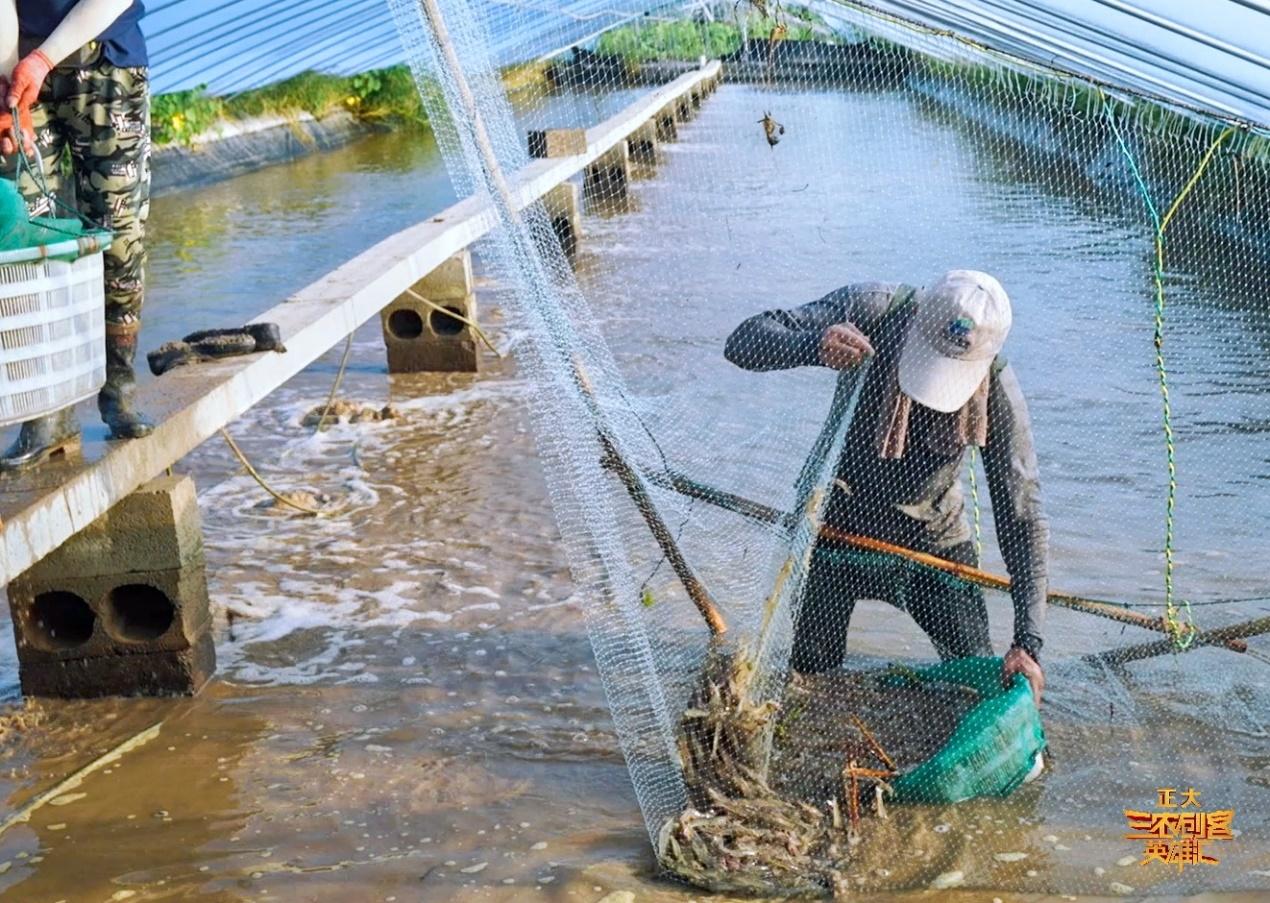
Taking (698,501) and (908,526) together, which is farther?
(698,501)

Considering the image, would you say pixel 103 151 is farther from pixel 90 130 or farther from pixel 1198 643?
pixel 1198 643

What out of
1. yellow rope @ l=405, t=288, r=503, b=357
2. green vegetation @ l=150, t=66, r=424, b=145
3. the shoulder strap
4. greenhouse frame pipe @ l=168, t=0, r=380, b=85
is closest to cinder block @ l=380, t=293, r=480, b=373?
yellow rope @ l=405, t=288, r=503, b=357

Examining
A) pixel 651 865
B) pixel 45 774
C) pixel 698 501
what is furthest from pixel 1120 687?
pixel 45 774

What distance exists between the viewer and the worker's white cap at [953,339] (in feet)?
11.4

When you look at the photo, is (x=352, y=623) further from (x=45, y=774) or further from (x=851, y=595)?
(x=851, y=595)

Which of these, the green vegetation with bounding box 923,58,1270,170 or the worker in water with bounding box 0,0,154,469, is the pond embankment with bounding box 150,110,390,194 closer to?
the worker in water with bounding box 0,0,154,469

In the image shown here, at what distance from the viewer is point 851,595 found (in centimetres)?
396

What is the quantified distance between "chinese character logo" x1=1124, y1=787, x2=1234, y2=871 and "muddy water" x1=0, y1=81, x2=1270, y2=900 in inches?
1.9

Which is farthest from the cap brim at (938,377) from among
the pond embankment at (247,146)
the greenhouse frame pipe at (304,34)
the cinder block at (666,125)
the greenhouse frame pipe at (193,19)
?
the pond embankment at (247,146)

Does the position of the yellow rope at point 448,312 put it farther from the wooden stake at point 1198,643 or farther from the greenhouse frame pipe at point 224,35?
the wooden stake at point 1198,643

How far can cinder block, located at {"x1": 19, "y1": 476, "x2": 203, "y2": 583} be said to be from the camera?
13.7 feet

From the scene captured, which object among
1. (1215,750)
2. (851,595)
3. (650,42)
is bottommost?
(1215,750)

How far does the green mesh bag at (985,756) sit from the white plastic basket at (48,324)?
218 centimetres

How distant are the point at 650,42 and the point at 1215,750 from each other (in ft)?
11.7
